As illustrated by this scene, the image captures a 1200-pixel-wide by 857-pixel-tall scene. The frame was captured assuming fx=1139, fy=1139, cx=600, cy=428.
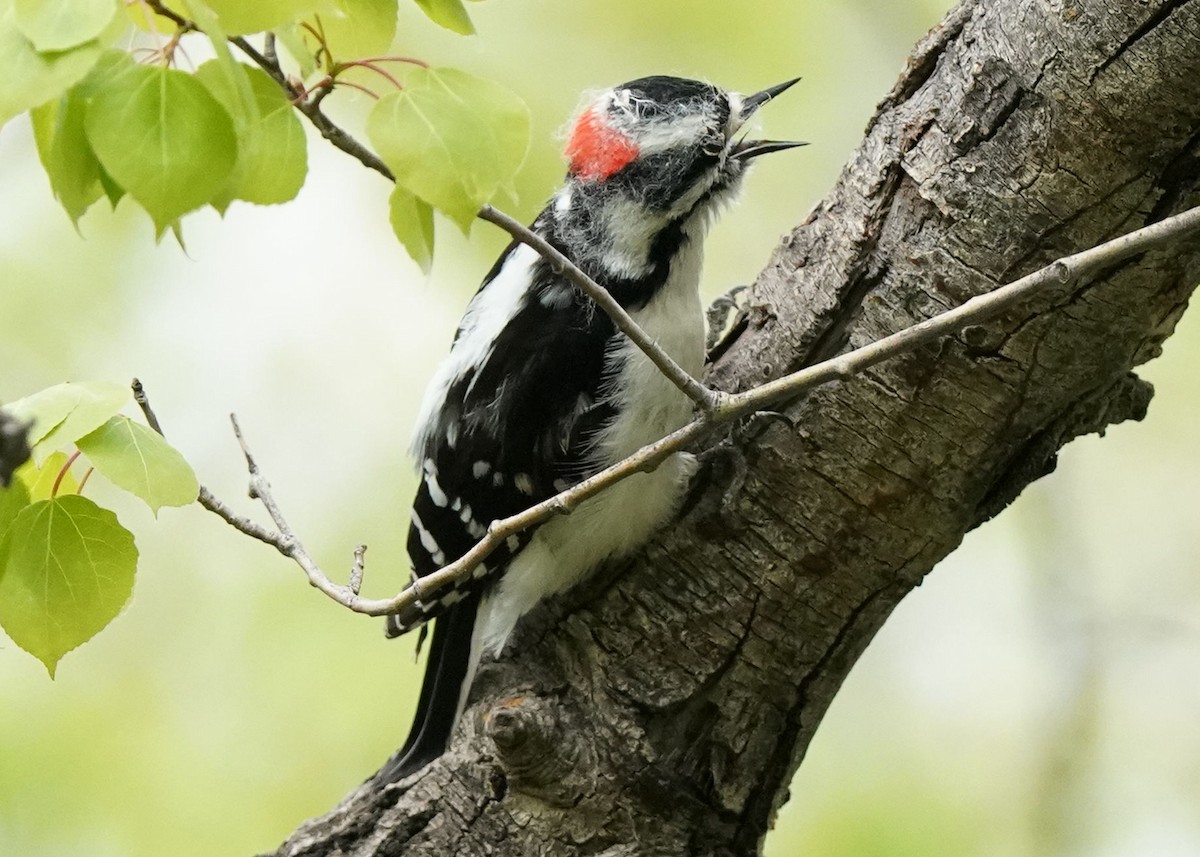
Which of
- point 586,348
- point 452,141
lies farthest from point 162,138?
point 586,348

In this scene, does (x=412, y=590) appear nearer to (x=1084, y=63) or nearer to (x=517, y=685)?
(x=517, y=685)

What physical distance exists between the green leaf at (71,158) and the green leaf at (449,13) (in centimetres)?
30

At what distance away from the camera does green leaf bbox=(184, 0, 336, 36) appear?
33.0 inches

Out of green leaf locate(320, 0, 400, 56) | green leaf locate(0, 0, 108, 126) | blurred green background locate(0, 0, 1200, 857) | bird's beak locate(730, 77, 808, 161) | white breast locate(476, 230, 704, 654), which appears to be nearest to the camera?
green leaf locate(0, 0, 108, 126)

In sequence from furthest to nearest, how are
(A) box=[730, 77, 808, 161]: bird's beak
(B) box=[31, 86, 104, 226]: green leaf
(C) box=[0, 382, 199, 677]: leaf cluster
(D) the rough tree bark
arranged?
(A) box=[730, 77, 808, 161]: bird's beak → (D) the rough tree bark → (C) box=[0, 382, 199, 677]: leaf cluster → (B) box=[31, 86, 104, 226]: green leaf

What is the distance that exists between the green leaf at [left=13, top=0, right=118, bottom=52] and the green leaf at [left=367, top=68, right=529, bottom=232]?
0.66 feet

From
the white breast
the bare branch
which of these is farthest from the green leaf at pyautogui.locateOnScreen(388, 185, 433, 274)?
the white breast

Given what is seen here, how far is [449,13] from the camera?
3.28 feet

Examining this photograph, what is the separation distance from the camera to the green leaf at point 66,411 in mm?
1080

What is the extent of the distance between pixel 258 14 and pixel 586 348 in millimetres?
1173

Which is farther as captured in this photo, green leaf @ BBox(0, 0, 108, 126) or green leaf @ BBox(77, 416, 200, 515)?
green leaf @ BBox(77, 416, 200, 515)

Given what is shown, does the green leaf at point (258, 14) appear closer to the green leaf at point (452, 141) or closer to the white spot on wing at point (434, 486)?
the green leaf at point (452, 141)

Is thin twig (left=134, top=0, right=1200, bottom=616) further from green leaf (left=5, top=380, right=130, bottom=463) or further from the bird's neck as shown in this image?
the bird's neck

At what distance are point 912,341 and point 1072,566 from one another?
223cm
